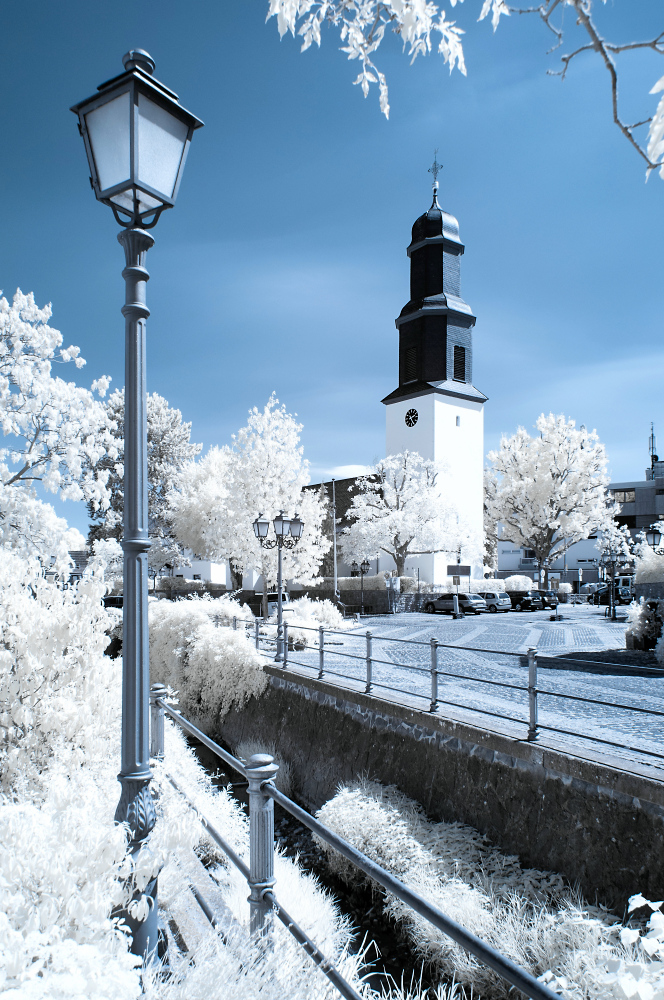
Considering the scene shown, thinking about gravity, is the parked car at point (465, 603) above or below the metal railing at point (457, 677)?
below

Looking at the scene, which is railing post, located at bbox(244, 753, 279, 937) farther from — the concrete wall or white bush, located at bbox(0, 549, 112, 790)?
the concrete wall

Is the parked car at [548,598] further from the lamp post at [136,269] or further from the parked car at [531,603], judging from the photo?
the lamp post at [136,269]

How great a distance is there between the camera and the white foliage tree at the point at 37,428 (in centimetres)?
1490

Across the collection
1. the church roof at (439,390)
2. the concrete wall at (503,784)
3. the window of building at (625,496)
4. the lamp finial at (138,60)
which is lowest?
the concrete wall at (503,784)

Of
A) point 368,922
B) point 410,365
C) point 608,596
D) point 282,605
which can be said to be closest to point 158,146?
point 368,922

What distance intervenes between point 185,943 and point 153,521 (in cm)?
3962

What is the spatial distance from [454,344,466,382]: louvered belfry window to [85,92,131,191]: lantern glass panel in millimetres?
45099

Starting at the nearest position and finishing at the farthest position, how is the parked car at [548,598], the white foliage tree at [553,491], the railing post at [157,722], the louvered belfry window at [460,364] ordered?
the railing post at [157,722]
the parked car at [548,598]
the white foliage tree at [553,491]
the louvered belfry window at [460,364]

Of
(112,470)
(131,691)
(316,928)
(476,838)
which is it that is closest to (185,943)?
(131,691)

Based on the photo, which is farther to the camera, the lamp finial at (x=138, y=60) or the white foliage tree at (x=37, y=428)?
the white foliage tree at (x=37, y=428)

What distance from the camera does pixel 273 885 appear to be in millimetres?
2875

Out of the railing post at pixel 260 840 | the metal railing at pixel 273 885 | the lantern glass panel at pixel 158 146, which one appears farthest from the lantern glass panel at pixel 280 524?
the railing post at pixel 260 840

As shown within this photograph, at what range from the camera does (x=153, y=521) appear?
137ft

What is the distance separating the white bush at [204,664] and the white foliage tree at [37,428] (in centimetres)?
337
